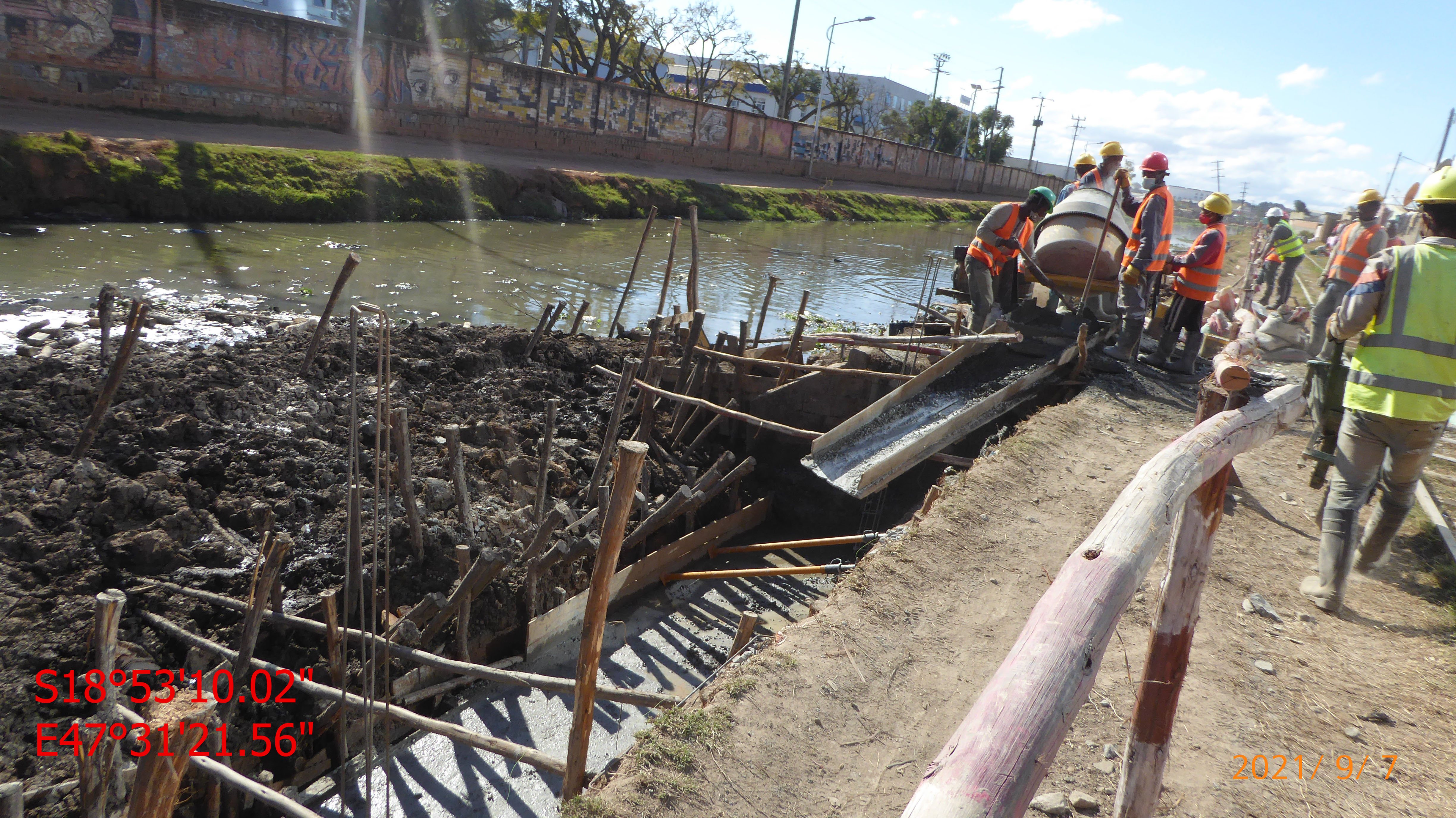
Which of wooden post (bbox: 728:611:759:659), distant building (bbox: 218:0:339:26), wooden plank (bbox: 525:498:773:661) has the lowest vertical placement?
wooden plank (bbox: 525:498:773:661)

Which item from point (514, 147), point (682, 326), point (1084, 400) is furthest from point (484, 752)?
point (514, 147)

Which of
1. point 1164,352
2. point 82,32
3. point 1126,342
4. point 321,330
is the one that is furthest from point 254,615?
point 82,32

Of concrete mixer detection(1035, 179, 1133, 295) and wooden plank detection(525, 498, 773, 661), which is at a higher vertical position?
concrete mixer detection(1035, 179, 1133, 295)

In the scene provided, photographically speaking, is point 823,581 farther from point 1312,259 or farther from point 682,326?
point 1312,259

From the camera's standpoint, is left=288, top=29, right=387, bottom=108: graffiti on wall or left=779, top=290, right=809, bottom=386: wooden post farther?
left=288, top=29, right=387, bottom=108: graffiti on wall

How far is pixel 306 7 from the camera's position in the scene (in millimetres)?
58125

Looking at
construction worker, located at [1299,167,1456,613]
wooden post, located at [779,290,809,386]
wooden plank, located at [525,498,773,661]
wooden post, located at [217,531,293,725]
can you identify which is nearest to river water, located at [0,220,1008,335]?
wooden post, located at [779,290,809,386]

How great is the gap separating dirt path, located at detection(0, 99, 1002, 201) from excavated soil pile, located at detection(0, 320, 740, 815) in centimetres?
1208

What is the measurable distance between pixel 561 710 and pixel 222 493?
2.64 m

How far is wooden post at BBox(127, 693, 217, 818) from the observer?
2092mm

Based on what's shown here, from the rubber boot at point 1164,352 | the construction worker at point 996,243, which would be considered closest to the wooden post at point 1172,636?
the construction worker at point 996,243

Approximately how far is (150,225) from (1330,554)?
17.3 meters

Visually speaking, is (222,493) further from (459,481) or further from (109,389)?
(459,481)
